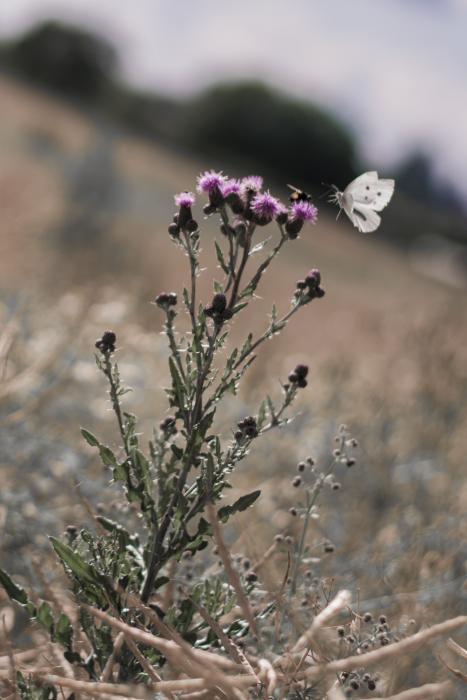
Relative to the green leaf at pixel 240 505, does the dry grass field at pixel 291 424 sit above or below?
above

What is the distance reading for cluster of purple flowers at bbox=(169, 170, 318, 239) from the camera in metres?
1.09

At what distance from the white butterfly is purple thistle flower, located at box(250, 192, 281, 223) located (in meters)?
0.12

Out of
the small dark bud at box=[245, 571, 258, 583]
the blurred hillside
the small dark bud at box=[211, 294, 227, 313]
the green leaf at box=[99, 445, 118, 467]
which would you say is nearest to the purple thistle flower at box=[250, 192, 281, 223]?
the small dark bud at box=[211, 294, 227, 313]

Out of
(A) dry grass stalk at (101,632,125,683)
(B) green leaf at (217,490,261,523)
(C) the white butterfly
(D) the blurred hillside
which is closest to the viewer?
(A) dry grass stalk at (101,632,125,683)

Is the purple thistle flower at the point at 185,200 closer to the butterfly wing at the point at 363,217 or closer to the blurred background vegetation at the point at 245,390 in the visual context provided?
the butterfly wing at the point at 363,217

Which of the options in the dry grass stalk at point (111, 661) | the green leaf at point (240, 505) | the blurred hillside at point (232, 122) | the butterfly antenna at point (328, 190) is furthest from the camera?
the blurred hillside at point (232, 122)

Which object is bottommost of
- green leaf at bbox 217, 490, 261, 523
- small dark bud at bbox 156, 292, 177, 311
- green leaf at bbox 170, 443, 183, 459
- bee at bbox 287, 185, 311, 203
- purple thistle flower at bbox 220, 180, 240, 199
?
green leaf at bbox 217, 490, 261, 523

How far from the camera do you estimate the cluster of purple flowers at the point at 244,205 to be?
109 centimetres

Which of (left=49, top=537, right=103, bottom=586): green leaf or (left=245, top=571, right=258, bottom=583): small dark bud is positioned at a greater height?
(left=49, top=537, right=103, bottom=586): green leaf

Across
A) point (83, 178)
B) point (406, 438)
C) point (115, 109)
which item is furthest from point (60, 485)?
point (115, 109)

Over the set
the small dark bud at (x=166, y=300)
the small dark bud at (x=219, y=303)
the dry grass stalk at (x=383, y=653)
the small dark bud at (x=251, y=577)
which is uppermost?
the small dark bud at (x=166, y=300)

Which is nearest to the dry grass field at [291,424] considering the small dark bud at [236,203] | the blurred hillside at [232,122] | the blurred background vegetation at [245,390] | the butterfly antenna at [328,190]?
the blurred background vegetation at [245,390]

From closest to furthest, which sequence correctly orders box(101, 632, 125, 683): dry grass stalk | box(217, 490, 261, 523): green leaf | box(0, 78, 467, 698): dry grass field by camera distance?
box(101, 632, 125, 683): dry grass stalk → box(217, 490, 261, 523): green leaf → box(0, 78, 467, 698): dry grass field

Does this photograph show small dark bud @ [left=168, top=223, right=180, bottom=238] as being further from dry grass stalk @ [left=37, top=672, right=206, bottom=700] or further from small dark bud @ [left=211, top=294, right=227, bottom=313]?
dry grass stalk @ [left=37, top=672, right=206, bottom=700]
